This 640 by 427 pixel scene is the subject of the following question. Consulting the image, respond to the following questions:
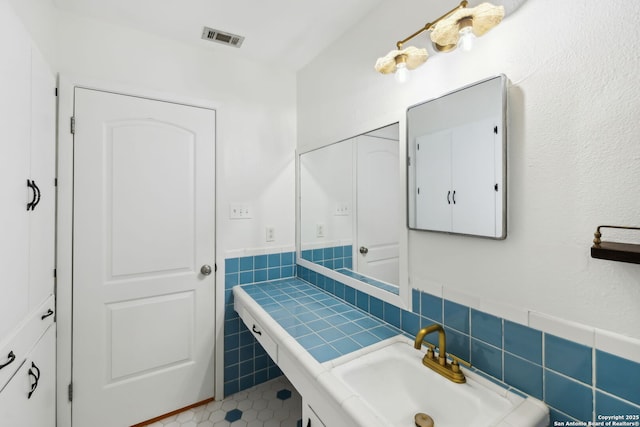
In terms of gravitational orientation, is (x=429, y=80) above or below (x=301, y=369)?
above

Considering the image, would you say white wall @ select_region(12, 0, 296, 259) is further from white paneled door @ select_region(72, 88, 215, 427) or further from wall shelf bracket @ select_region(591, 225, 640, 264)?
wall shelf bracket @ select_region(591, 225, 640, 264)

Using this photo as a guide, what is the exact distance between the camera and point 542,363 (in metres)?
0.90

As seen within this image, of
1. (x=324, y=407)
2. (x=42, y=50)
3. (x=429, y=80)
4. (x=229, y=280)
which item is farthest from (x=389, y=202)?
(x=42, y=50)

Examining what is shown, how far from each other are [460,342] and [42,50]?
2252mm

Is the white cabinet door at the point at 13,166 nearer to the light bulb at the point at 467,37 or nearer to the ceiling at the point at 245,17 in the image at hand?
the ceiling at the point at 245,17

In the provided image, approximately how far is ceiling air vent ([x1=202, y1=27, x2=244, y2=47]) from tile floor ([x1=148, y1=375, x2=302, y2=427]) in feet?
7.76

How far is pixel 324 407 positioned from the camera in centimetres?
99

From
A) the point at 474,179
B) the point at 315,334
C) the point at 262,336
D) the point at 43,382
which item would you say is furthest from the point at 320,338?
the point at 43,382

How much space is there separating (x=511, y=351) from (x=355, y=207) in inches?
38.8

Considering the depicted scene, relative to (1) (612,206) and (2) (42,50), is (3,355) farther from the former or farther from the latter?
(1) (612,206)

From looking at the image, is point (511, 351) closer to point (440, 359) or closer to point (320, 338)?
point (440, 359)

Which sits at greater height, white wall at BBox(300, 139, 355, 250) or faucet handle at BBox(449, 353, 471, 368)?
white wall at BBox(300, 139, 355, 250)

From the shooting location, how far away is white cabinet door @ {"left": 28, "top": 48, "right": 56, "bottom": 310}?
3.84 ft

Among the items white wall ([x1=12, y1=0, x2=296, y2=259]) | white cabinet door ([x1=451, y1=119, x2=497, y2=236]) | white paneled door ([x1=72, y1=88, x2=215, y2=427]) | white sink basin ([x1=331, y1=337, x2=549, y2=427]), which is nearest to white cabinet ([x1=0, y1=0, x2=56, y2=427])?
white paneled door ([x1=72, y1=88, x2=215, y2=427])
